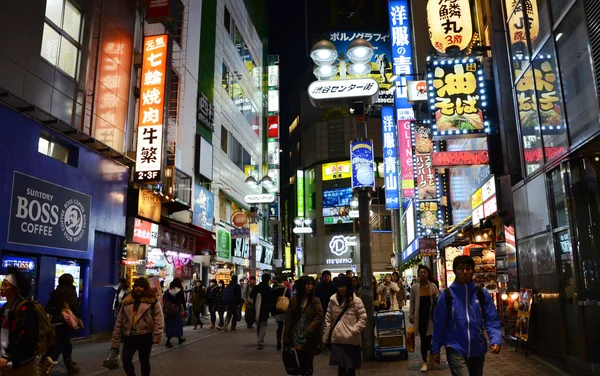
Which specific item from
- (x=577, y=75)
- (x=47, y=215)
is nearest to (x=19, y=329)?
(x=47, y=215)

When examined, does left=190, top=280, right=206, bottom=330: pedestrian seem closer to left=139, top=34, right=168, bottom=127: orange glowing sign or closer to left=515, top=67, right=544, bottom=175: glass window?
left=139, top=34, right=168, bottom=127: orange glowing sign

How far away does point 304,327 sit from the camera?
6.96 m

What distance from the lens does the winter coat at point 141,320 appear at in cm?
692

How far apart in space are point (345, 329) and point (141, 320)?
2.80 meters

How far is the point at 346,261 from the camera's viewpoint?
184 feet

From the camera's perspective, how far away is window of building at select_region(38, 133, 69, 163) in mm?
13297

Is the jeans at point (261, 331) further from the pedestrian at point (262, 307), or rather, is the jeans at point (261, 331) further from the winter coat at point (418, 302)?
the winter coat at point (418, 302)

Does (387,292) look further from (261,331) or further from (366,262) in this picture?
(366,262)

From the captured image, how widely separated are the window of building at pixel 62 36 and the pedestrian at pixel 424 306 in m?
10.9

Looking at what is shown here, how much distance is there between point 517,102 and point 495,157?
2025mm

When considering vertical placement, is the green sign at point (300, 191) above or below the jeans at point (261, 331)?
above

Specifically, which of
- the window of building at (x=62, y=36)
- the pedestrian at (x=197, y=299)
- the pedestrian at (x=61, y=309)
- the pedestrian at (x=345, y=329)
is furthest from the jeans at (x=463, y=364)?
the pedestrian at (x=197, y=299)

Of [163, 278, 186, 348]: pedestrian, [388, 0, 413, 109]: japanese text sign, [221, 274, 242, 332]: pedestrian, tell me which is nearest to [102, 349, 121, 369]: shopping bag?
[163, 278, 186, 348]: pedestrian

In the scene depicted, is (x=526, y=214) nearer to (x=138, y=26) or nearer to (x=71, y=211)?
(x=71, y=211)
